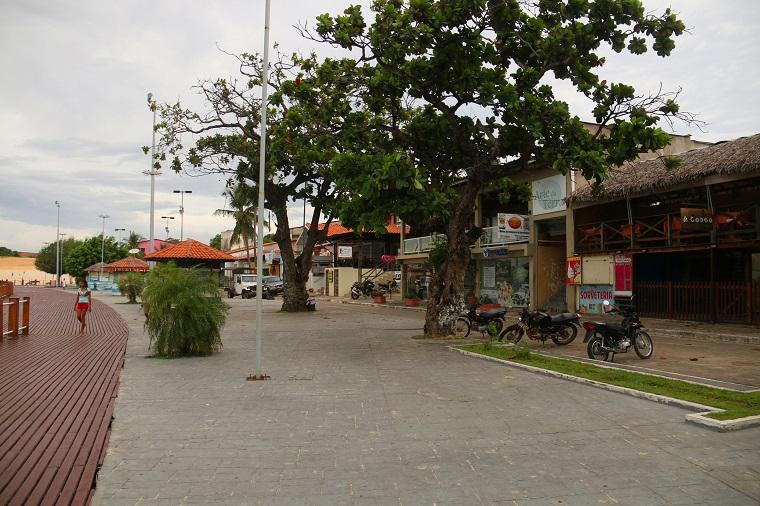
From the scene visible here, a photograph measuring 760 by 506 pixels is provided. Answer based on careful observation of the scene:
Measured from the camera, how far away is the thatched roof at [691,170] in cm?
1659

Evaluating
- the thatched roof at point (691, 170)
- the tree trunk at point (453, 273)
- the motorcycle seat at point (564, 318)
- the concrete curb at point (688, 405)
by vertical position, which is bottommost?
the concrete curb at point (688, 405)

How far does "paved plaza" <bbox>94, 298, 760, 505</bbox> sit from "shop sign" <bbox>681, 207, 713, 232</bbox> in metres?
10.3

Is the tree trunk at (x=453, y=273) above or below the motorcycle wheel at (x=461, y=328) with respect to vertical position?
above

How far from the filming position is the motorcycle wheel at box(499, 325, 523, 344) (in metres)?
13.8

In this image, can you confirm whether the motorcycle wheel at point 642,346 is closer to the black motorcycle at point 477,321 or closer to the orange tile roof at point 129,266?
the black motorcycle at point 477,321

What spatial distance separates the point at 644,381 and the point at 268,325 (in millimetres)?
13472

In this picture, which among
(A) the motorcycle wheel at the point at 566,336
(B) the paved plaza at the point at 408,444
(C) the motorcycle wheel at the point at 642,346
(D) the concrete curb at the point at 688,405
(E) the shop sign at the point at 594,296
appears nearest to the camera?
(B) the paved plaza at the point at 408,444

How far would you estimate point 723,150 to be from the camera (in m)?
18.2

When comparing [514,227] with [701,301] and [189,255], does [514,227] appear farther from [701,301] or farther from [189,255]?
[189,255]

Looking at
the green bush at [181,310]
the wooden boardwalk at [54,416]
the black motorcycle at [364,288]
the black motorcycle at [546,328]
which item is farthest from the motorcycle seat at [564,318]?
the black motorcycle at [364,288]

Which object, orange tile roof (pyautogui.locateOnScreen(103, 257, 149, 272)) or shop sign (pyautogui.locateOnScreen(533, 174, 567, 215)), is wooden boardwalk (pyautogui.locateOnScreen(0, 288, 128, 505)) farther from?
orange tile roof (pyautogui.locateOnScreen(103, 257, 149, 272))

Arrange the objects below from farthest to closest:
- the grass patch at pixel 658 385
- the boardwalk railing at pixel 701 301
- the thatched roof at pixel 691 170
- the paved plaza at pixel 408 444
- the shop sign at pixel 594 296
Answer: the shop sign at pixel 594 296
the boardwalk railing at pixel 701 301
the thatched roof at pixel 691 170
the grass patch at pixel 658 385
the paved plaza at pixel 408 444

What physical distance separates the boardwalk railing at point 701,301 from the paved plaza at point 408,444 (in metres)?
11.0

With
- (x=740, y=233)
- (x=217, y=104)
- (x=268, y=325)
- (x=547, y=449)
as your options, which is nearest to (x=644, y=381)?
(x=547, y=449)
